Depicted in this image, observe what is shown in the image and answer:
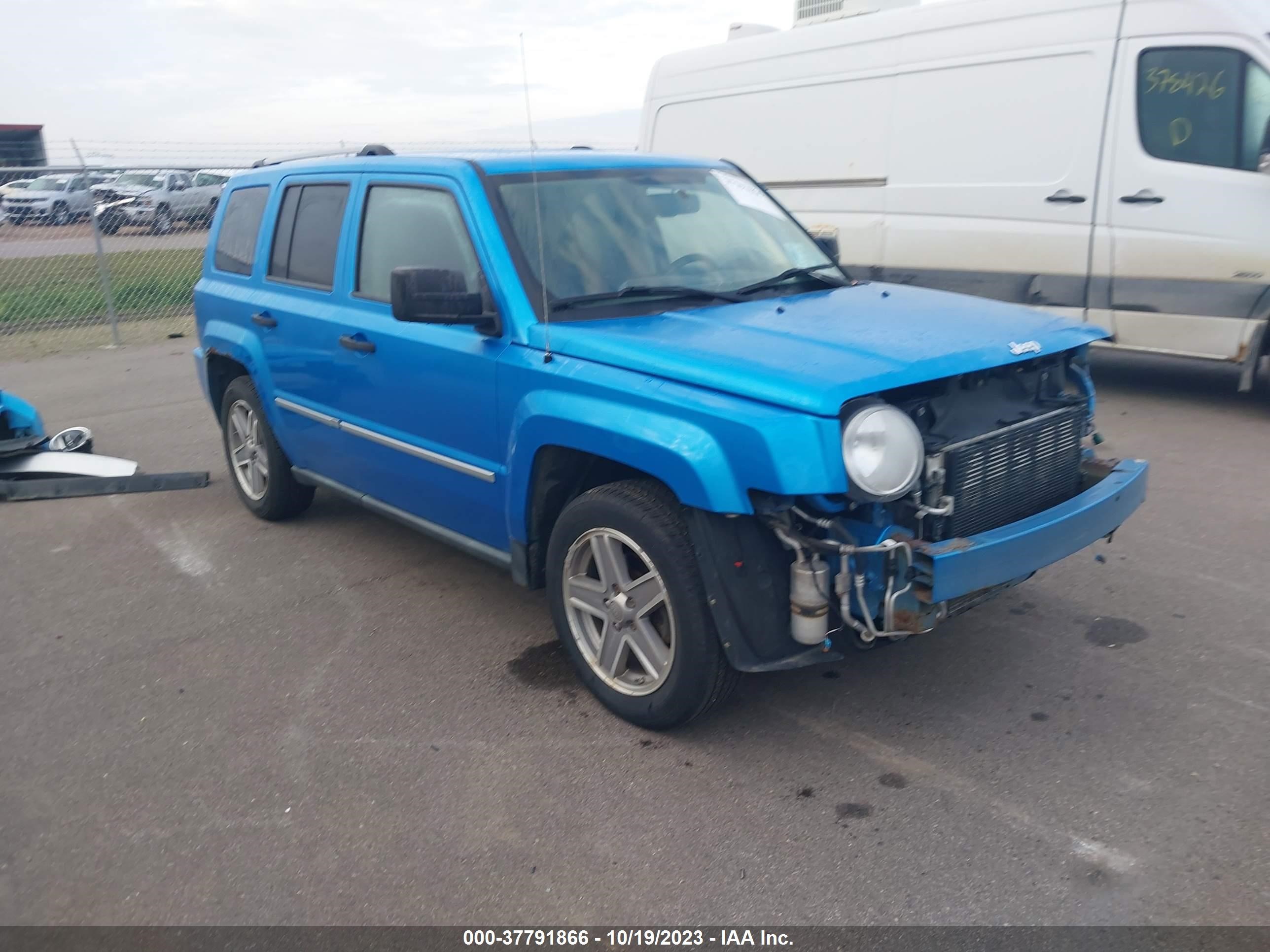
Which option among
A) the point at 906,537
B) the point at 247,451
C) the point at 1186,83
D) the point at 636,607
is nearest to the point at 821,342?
the point at 906,537

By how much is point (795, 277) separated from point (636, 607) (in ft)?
5.35

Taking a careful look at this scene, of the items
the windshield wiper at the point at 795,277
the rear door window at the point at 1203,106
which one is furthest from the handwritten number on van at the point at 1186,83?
the windshield wiper at the point at 795,277

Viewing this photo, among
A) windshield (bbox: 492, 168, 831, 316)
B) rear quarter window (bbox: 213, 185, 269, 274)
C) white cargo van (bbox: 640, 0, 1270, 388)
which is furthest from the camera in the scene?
white cargo van (bbox: 640, 0, 1270, 388)

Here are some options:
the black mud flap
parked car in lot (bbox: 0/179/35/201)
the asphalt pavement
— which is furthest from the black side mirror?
parked car in lot (bbox: 0/179/35/201)

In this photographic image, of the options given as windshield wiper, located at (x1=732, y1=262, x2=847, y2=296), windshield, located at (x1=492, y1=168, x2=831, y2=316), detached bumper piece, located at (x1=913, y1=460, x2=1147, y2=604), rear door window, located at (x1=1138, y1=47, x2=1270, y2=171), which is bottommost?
detached bumper piece, located at (x1=913, y1=460, x2=1147, y2=604)

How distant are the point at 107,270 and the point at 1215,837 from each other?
13967mm

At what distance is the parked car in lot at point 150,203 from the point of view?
14.2m

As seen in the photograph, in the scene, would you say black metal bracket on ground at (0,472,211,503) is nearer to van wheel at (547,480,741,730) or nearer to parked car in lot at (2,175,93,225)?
van wheel at (547,480,741,730)

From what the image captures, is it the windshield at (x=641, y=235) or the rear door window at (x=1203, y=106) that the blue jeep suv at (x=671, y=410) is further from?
the rear door window at (x=1203, y=106)

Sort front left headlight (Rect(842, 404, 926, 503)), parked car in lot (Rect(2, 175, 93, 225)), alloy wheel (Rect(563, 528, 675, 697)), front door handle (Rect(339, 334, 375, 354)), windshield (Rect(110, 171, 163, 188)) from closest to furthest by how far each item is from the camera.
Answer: front left headlight (Rect(842, 404, 926, 503)) → alloy wheel (Rect(563, 528, 675, 697)) → front door handle (Rect(339, 334, 375, 354)) → parked car in lot (Rect(2, 175, 93, 225)) → windshield (Rect(110, 171, 163, 188))

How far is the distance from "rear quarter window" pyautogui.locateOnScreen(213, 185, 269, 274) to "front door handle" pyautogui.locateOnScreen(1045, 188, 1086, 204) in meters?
5.38

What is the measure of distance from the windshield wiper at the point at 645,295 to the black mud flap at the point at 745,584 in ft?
3.42

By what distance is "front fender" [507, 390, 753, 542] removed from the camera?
9.98 ft

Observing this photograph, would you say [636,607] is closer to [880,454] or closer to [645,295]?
[880,454]
